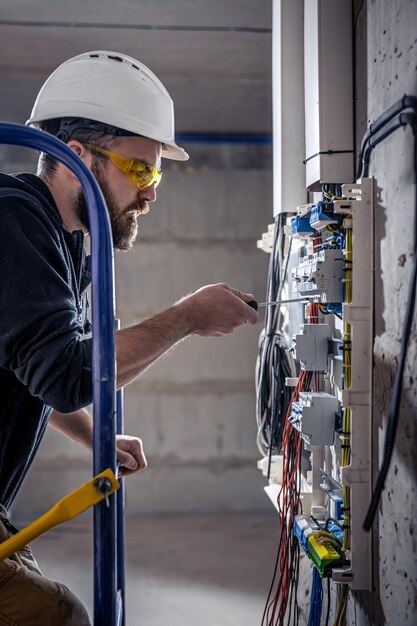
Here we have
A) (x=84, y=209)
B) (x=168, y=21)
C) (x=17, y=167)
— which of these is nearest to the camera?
(x=84, y=209)

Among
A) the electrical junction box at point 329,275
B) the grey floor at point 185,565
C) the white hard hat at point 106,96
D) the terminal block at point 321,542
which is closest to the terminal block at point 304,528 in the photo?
the terminal block at point 321,542

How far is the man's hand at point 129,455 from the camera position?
1578mm

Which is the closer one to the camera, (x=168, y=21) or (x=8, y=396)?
(x=8, y=396)

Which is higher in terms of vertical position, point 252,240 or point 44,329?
point 252,240

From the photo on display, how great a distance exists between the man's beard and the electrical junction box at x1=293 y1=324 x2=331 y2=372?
0.52m

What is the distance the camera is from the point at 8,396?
1235mm

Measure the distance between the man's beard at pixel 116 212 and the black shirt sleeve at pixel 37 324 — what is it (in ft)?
0.83

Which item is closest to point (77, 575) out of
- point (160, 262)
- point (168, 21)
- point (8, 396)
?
point (160, 262)

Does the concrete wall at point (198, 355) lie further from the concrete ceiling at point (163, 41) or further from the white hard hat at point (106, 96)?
the white hard hat at point (106, 96)

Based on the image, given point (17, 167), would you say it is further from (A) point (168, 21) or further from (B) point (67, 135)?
(B) point (67, 135)

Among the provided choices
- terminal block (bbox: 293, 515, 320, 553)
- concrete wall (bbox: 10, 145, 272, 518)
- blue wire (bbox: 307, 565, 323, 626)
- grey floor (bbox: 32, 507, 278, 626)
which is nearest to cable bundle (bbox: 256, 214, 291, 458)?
terminal block (bbox: 293, 515, 320, 553)

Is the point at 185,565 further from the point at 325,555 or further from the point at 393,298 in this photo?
the point at 393,298

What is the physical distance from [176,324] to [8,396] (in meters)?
0.36

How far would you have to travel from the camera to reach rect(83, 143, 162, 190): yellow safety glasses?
1.41m
